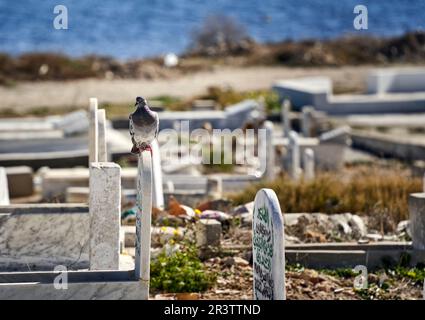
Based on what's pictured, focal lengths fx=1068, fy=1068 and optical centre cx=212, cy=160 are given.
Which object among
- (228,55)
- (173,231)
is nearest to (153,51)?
(228,55)

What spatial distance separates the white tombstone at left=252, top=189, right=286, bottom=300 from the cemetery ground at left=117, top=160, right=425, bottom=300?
1274 mm

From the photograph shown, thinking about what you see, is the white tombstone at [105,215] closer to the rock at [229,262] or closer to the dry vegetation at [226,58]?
the rock at [229,262]

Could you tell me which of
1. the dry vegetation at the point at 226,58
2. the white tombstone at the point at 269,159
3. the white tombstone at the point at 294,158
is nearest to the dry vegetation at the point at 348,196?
the white tombstone at the point at 269,159

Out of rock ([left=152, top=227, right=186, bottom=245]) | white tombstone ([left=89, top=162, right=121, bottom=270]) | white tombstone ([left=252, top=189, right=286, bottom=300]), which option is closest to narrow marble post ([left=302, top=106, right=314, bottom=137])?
rock ([left=152, top=227, right=186, bottom=245])

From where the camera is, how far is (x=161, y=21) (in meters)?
97.4

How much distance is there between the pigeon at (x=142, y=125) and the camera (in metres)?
8.35

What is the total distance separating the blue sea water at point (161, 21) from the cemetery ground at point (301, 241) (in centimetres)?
6256

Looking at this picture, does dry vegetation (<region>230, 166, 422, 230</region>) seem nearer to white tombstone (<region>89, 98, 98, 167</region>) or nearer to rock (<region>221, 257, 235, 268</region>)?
rock (<region>221, 257, 235, 268</region>)

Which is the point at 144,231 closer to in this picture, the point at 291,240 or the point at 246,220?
the point at 291,240

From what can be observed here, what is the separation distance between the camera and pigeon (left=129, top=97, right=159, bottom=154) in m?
8.35

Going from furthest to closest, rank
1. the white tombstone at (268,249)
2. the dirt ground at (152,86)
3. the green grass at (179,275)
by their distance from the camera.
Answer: the dirt ground at (152,86) → the green grass at (179,275) → the white tombstone at (268,249)

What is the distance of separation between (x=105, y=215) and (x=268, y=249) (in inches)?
71.6

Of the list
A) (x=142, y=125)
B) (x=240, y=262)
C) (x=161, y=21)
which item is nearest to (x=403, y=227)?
(x=240, y=262)
